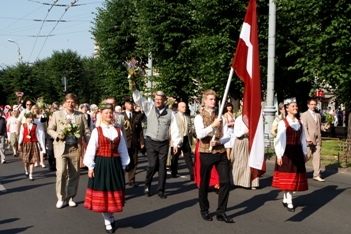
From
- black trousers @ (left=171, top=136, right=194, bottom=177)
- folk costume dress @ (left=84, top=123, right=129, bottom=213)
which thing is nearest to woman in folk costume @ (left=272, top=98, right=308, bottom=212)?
folk costume dress @ (left=84, top=123, right=129, bottom=213)

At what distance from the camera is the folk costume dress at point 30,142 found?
44.5 feet

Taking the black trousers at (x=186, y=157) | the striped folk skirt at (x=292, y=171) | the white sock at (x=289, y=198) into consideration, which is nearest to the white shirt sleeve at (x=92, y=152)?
the striped folk skirt at (x=292, y=171)

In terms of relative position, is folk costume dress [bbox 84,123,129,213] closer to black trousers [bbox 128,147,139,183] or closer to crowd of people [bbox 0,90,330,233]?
crowd of people [bbox 0,90,330,233]

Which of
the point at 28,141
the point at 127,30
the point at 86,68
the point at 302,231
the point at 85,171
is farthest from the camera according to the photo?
the point at 86,68

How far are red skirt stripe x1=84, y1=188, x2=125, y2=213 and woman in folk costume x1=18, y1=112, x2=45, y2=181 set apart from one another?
259 inches

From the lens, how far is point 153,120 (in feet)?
34.1

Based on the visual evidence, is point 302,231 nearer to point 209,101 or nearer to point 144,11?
point 209,101

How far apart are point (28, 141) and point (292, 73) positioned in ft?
59.7

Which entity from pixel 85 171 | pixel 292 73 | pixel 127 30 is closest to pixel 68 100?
pixel 85 171

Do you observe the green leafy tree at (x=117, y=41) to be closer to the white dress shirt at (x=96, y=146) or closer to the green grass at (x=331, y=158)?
the green grass at (x=331, y=158)

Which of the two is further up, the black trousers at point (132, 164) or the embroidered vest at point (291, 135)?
the embroidered vest at point (291, 135)

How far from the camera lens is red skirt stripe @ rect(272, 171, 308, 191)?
28.8 ft

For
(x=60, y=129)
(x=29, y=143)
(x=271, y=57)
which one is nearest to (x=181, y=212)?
(x=60, y=129)

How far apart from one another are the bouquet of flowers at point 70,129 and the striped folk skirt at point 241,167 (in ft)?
12.8
